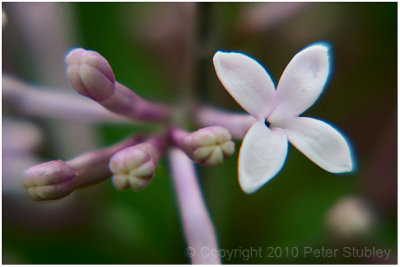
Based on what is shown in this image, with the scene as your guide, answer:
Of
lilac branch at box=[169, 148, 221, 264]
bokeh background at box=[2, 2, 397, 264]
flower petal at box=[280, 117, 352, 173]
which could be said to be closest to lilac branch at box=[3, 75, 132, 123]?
bokeh background at box=[2, 2, 397, 264]

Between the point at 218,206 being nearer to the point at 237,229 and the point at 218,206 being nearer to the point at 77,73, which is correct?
the point at 237,229

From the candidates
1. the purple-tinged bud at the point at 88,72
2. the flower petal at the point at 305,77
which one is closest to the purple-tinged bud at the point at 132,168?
the purple-tinged bud at the point at 88,72

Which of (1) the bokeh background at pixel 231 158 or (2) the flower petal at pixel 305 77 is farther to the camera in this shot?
(1) the bokeh background at pixel 231 158

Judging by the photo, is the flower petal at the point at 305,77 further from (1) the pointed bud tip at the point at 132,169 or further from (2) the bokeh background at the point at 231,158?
(2) the bokeh background at the point at 231,158

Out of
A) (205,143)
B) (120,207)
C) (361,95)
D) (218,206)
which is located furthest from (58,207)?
(361,95)

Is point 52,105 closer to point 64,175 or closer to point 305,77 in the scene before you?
point 64,175

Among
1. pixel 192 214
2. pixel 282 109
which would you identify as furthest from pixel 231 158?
pixel 282 109
